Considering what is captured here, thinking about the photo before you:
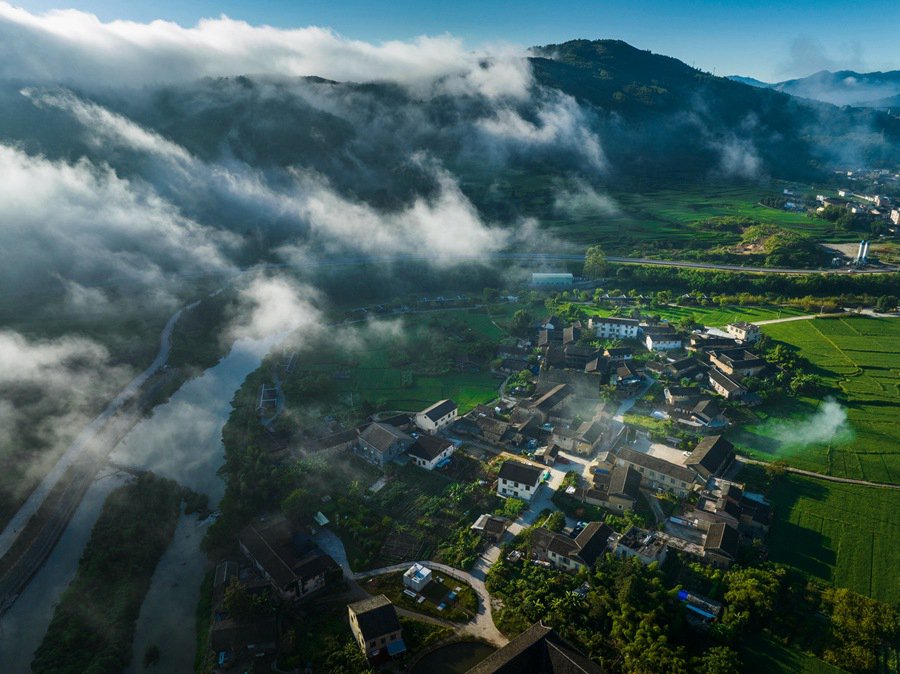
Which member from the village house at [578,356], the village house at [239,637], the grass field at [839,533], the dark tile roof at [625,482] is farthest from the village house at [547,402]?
the village house at [239,637]

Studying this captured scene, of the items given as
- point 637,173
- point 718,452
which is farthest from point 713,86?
point 718,452

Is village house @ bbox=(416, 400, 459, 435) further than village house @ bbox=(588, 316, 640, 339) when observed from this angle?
No

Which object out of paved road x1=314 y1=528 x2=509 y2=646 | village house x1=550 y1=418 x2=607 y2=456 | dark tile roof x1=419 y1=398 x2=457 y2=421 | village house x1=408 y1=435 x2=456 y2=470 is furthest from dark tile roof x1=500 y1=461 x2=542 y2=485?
dark tile roof x1=419 y1=398 x2=457 y2=421

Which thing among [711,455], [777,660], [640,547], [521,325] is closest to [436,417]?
[640,547]

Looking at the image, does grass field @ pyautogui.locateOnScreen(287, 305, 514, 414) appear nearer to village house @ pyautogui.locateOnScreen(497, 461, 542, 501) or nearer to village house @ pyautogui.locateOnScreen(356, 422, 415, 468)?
village house @ pyautogui.locateOnScreen(356, 422, 415, 468)

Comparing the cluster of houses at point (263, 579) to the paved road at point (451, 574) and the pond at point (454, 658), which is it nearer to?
the paved road at point (451, 574)
